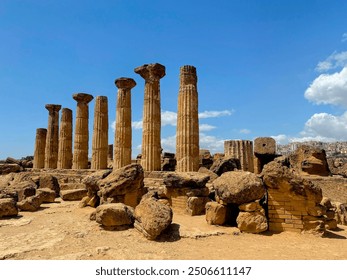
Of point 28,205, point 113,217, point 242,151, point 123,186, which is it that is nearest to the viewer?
point 113,217

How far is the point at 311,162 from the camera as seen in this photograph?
1572 cm

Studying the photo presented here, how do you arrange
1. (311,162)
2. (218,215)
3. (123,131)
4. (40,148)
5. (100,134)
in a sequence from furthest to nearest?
(40,148) < (100,134) < (123,131) < (311,162) < (218,215)

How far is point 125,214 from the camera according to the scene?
7.85m

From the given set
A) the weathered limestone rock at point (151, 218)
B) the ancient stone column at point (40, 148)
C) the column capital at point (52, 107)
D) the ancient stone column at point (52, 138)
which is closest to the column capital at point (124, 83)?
the column capital at point (52, 107)

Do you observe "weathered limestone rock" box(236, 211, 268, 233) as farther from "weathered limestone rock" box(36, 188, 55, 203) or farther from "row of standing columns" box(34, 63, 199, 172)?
"weathered limestone rock" box(36, 188, 55, 203)

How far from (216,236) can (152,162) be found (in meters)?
9.93

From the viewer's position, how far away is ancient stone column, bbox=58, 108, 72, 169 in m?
24.7

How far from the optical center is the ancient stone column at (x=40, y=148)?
91.6 ft

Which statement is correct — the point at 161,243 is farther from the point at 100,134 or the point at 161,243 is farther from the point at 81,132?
the point at 81,132

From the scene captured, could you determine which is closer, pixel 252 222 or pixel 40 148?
pixel 252 222

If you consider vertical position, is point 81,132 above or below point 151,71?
below

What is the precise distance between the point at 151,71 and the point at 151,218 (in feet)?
39.1

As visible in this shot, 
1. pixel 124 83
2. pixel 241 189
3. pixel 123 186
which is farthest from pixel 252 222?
pixel 124 83

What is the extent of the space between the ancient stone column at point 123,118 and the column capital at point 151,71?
2076mm
